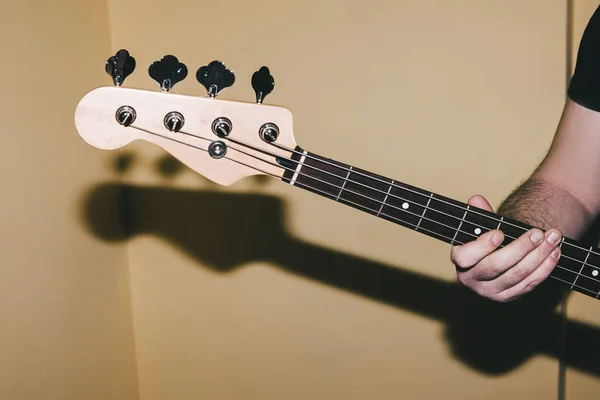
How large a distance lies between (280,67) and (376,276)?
0.63m

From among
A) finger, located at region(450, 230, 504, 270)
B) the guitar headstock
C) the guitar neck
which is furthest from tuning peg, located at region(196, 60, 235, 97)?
finger, located at region(450, 230, 504, 270)

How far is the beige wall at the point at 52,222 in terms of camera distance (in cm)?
127

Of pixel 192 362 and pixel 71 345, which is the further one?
pixel 192 362

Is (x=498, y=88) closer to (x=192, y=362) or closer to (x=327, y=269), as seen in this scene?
(x=327, y=269)

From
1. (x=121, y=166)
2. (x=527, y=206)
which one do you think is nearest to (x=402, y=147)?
(x=527, y=206)

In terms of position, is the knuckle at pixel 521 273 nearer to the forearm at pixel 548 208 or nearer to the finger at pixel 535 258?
the finger at pixel 535 258

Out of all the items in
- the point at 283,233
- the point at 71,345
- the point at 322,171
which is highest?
the point at 322,171

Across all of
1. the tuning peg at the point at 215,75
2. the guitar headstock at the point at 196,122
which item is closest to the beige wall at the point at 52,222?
the guitar headstock at the point at 196,122

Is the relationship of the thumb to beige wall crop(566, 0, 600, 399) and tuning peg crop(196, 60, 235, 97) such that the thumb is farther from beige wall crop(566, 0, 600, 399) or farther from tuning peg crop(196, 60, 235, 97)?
beige wall crop(566, 0, 600, 399)

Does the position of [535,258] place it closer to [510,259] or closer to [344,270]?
[510,259]

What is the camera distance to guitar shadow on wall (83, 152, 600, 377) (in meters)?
1.60

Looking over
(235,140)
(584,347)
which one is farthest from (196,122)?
(584,347)

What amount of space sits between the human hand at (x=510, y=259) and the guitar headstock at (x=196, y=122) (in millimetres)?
329

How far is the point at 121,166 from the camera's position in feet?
5.48
